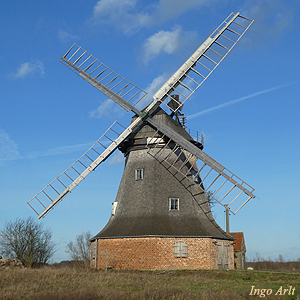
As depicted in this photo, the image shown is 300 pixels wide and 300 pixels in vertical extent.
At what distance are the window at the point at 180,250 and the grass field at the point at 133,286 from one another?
2.30 meters

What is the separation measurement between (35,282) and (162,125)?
14331 millimetres

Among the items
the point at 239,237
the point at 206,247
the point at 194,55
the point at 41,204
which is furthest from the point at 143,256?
the point at 239,237

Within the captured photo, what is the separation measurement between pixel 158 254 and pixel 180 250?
1.44m

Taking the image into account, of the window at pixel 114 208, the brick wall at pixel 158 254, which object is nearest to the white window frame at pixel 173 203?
the brick wall at pixel 158 254

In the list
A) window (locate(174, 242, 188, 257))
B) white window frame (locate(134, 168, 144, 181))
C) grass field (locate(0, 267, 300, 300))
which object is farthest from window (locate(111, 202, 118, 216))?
grass field (locate(0, 267, 300, 300))

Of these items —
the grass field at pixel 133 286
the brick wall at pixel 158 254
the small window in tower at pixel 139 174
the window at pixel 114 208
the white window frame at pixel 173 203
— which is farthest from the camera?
the window at pixel 114 208

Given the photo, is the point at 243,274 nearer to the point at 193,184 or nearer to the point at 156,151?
the point at 193,184

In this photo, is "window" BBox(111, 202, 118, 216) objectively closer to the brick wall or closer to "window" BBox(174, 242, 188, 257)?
the brick wall

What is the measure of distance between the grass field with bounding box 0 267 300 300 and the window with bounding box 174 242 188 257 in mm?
2303

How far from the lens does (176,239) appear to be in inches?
994

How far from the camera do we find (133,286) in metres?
16.5

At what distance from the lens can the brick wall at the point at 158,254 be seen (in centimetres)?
2483

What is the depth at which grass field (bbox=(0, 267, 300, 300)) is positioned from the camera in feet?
44.4

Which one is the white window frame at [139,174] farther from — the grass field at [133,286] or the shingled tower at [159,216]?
the grass field at [133,286]
